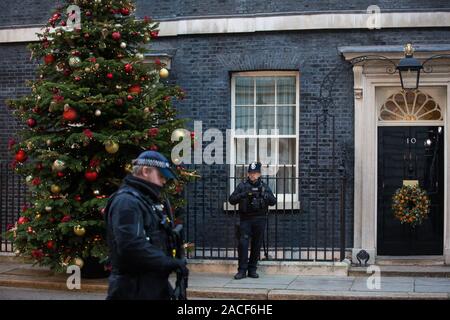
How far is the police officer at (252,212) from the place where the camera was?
11.5 m

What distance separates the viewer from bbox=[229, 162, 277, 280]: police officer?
11.5m

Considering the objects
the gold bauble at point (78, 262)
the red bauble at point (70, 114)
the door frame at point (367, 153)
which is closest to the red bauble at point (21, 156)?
the red bauble at point (70, 114)

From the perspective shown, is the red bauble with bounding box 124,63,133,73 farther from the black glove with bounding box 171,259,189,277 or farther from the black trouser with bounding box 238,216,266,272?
the black glove with bounding box 171,259,189,277

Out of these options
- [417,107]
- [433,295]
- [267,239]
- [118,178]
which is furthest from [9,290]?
[417,107]

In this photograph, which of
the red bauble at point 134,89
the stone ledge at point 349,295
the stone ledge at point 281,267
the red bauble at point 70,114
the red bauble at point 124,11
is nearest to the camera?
the stone ledge at point 349,295

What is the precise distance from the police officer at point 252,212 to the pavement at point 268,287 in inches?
11.8

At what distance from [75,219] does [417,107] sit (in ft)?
21.0

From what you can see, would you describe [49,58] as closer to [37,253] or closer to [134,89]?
[134,89]

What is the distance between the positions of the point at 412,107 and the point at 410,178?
4.19ft

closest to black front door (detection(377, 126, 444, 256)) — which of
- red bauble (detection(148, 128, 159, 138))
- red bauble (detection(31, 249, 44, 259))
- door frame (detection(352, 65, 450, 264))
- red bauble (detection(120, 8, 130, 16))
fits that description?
door frame (detection(352, 65, 450, 264))

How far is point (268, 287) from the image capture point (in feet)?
35.9

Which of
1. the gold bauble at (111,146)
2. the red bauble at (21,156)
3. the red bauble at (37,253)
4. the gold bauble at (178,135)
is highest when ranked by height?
the gold bauble at (178,135)

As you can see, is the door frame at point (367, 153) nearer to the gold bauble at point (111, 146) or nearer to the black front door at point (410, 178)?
the black front door at point (410, 178)
